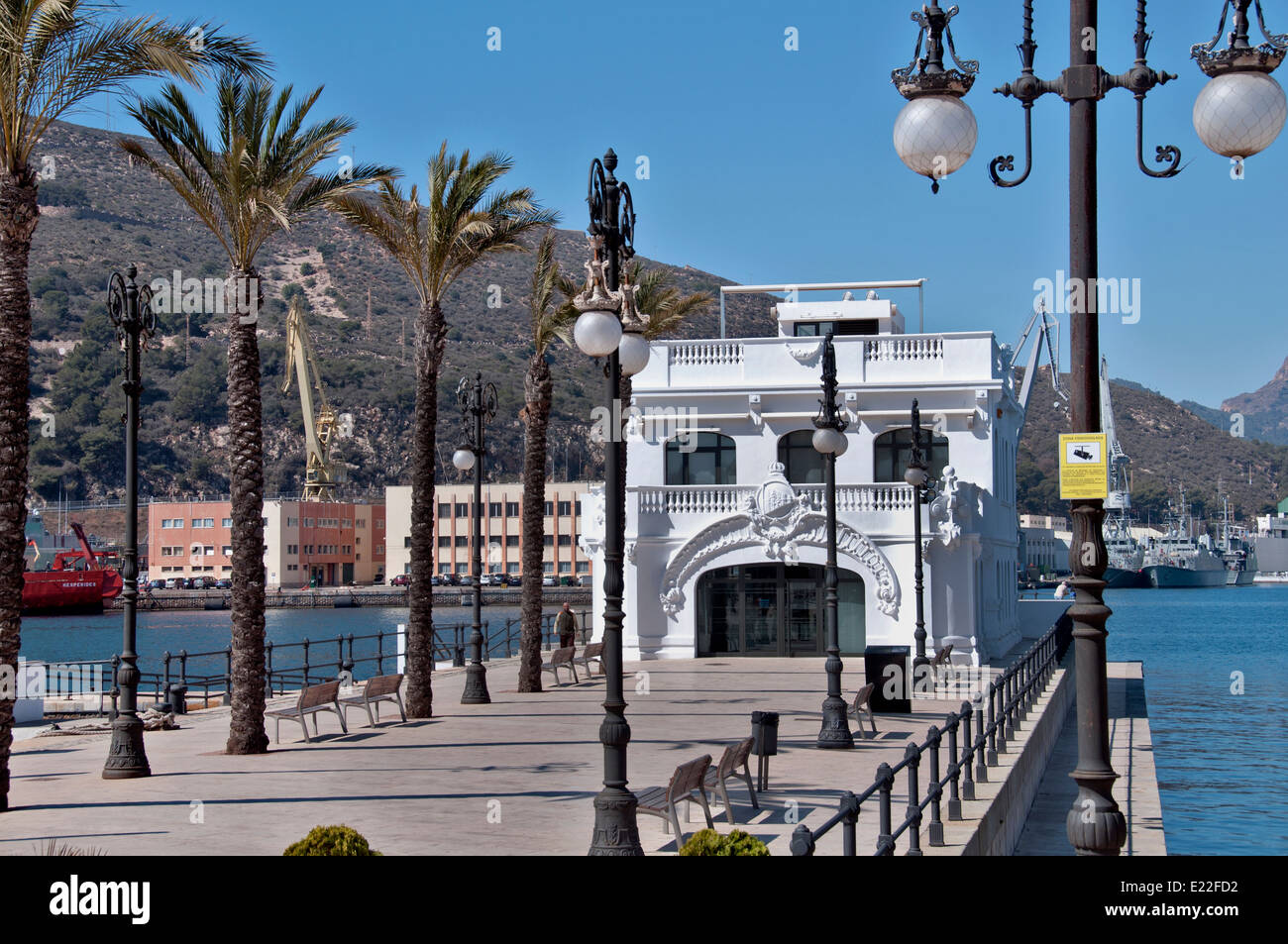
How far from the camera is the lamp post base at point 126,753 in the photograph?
16125mm

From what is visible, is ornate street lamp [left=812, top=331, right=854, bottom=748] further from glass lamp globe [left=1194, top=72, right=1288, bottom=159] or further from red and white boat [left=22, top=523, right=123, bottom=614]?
red and white boat [left=22, top=523, right=123, bottom=614]

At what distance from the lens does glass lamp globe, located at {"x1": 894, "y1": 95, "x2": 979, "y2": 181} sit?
24.5ft

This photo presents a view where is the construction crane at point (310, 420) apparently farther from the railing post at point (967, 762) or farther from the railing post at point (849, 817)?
the railing post at point (849, 817)

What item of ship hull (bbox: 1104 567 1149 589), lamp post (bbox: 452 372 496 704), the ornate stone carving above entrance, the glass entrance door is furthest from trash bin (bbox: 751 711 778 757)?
ship hull (bbox: 1104 567 1149 589)

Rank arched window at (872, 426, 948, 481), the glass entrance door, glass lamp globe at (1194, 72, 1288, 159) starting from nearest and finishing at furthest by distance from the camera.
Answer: glass lamp globe at (1194, 72, 1288, 159)
the glass entrance door
arched window at (872, 426, 948, 481)

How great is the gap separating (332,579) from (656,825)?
121 meters

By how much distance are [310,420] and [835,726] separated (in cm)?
10647

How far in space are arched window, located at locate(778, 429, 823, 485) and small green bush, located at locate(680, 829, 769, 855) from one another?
89.8 feet

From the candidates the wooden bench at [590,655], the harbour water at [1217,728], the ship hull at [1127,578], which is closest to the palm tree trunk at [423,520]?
the wooden bench at [590,655]

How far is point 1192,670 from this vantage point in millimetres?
54969

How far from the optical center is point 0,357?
44.3ft

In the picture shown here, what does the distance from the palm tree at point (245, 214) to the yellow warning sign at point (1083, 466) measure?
41.5 ft

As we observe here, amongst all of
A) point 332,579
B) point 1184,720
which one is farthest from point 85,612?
point 1184,720
